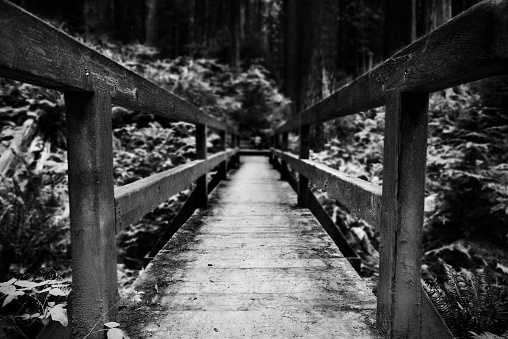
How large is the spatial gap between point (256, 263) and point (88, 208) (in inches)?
47.4

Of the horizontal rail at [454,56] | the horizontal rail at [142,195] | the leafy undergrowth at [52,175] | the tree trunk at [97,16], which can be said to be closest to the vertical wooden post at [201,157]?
the leafy undergrowth at [52,175]

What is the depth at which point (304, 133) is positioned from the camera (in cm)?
396

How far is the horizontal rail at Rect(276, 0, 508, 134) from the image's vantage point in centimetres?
80

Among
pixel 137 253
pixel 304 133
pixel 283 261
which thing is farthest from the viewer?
pixel 137 253

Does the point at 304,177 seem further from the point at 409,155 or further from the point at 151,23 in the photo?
the point at 151,23

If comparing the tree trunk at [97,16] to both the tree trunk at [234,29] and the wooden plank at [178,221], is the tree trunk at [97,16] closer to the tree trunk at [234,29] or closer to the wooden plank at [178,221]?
the tree trunk at [234,29]

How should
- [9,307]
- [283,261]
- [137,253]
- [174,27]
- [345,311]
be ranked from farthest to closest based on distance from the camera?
[174,27]
[137,253]
[9,307]
[283,261]
[345,311]

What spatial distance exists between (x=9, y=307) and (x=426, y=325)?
274cm

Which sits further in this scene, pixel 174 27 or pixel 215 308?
pixel 174 27

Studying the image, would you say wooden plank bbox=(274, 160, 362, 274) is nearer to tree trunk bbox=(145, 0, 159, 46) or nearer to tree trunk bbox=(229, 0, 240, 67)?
tree trunk bbox=(229, 0, 240, 67)

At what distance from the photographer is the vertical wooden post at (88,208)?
123 centimetres

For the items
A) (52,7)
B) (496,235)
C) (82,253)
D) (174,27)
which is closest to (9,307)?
(82,253)

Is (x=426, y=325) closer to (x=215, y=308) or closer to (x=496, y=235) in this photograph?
(x=215, y=308)

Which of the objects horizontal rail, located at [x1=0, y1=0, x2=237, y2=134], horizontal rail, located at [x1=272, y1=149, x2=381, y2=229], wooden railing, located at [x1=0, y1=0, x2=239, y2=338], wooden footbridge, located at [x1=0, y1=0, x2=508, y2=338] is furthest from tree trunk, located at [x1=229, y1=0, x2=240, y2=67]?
wooden railing, located at [x1=0, y1=0, x2=239, y2=338]
